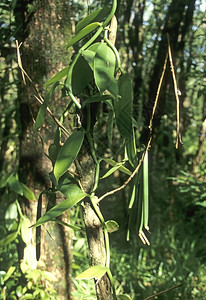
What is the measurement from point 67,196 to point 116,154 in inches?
4.9

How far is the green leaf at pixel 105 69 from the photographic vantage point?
564 mm

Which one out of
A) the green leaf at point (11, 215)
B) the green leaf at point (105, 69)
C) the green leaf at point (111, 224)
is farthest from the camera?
the green leaf at point (11, 215)

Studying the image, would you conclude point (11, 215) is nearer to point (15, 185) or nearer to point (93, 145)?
point (15, 185)

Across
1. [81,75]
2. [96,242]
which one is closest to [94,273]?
[96,242]

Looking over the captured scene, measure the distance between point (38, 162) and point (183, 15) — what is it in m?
1.01

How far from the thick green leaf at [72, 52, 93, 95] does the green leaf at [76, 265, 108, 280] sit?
28 cm

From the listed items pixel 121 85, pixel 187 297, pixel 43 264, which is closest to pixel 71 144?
pixel 121 85

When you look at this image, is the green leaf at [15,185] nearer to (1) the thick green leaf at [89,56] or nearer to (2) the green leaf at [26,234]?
(2) the green leaf at [26,234]

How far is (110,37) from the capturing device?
67cm

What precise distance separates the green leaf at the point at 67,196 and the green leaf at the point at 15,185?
0.53 metres

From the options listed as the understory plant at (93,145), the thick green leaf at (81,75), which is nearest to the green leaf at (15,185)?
the understory plant at (93,145)

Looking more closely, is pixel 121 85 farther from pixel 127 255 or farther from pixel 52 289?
pixel 127 255

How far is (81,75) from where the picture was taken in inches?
25.0

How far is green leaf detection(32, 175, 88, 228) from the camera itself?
611 millimetres
